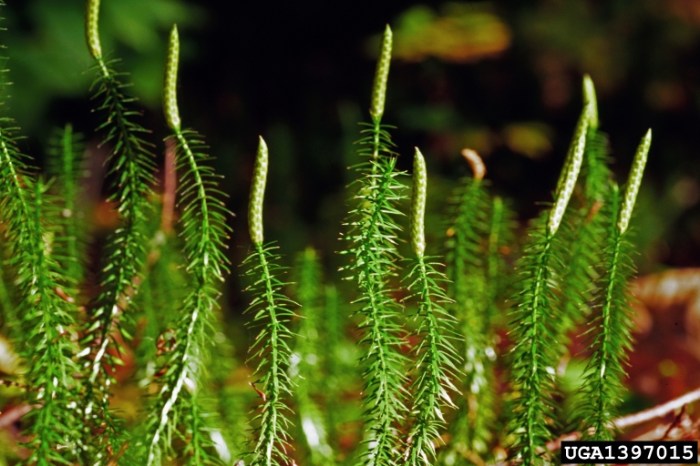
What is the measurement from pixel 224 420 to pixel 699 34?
250cm

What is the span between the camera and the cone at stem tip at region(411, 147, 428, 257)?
27.0 inches

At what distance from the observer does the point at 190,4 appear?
2592 millimetres

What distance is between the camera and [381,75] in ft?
2.58

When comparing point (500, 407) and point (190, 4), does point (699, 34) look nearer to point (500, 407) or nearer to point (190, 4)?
point (190, 4)

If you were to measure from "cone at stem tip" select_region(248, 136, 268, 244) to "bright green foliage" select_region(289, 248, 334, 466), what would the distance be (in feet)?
1.08

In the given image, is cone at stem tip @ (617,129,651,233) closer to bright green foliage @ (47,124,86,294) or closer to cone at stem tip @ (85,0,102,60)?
cone at stem tip @ (85,0,102,60)

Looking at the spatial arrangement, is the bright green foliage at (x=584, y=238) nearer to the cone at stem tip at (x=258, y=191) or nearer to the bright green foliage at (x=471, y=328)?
the bright green foliage at (x=471, y=328)

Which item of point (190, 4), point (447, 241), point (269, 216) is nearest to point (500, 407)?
point (447, 241)

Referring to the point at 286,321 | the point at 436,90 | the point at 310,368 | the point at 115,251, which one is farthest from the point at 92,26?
the point at 436,90

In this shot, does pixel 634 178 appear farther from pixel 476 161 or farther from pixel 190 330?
pixel 190 330

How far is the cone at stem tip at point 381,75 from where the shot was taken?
2.56ft

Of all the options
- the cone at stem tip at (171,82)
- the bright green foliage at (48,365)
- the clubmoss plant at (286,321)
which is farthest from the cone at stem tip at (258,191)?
the bright green foliage at (48,365)

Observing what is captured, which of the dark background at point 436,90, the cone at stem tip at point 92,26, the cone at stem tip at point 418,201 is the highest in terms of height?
the dark background at point 436,90

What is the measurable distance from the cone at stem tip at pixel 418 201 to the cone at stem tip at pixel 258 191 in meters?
0.14
